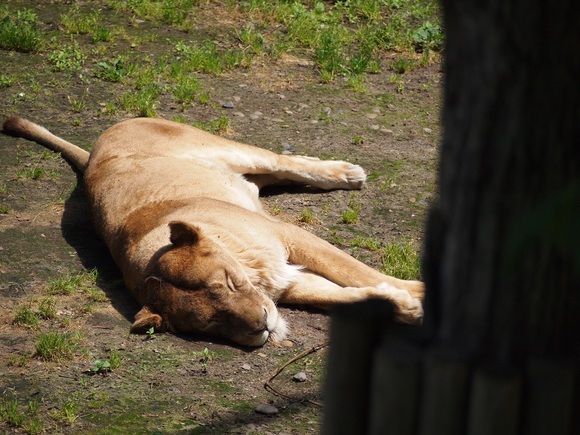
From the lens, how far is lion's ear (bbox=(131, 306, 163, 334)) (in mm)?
4809

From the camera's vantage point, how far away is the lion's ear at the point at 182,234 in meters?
4.90

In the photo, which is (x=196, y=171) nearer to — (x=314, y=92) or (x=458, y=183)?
(x=314, y=92)

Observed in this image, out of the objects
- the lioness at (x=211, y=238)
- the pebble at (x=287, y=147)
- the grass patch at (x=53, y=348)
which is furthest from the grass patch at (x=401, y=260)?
the grass patch at (x=53, y=348)

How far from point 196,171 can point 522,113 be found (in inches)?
175

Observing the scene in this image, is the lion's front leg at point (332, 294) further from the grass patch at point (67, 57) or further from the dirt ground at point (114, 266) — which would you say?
the grass patch at point (67, 57)

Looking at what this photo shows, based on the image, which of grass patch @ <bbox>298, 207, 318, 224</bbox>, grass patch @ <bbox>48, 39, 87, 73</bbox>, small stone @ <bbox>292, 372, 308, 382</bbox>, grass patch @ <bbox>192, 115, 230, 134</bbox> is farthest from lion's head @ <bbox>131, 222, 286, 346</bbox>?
grass patch @ <bbox>48, 39, 87, 73</bbox>

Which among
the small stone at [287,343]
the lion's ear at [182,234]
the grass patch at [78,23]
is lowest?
the small stone at [287,343]

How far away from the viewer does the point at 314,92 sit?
8.30 metres

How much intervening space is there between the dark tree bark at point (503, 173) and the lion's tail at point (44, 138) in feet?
17.4

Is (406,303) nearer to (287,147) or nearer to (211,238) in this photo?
(211,238)

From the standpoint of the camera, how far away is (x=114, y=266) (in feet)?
19.1

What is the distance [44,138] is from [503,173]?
5814mm

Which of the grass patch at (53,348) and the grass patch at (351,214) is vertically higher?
the grass patch at (351,214)

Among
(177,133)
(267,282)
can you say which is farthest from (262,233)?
(177,133)
